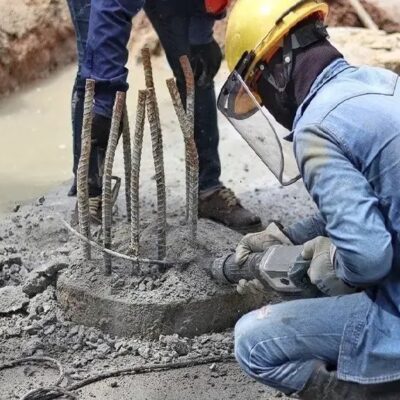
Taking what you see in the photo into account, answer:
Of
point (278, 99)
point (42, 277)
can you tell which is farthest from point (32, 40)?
point (278, 99)

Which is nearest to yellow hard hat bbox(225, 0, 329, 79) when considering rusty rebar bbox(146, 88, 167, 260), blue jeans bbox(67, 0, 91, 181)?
rusty rebar bbox(146, 88, 167, 260)

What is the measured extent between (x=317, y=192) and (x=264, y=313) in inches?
22.3

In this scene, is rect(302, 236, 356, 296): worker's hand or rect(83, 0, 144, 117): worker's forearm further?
rect(83, 0, 144, 117): worker's forearm

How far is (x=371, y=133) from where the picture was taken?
244cm

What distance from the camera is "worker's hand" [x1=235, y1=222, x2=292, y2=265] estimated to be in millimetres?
3213

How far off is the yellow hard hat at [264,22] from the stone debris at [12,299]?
146 cm

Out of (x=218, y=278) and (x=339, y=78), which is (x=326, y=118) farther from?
(x=218, y=278)

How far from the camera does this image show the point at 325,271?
104 inches

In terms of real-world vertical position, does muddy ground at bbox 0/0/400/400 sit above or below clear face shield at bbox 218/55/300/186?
below

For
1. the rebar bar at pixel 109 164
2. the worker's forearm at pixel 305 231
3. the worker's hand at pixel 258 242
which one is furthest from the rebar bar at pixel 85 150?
the worker's forearm at pixel 305 231

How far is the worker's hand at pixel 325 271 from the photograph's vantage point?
103 inches

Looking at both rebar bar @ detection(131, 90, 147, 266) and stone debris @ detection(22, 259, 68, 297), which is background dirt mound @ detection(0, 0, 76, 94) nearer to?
stone debris @ detection(22, 259, 68, 297)

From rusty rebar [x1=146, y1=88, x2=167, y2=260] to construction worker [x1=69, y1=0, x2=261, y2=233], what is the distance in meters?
0.36

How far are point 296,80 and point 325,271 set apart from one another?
63 cm
